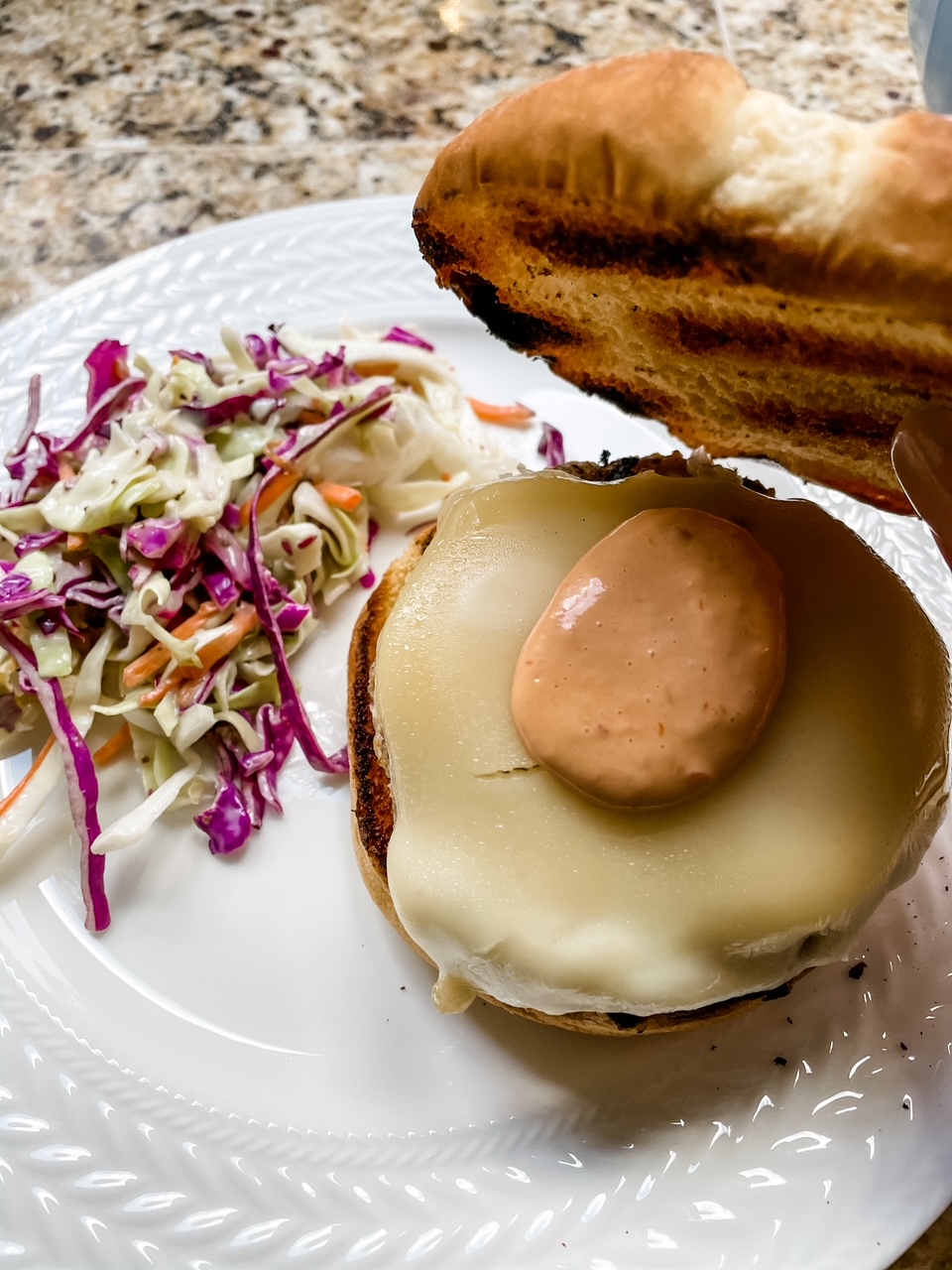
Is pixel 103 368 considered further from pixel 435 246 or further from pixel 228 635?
pixel 435 246

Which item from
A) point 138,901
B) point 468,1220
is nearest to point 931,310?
point 468,1220

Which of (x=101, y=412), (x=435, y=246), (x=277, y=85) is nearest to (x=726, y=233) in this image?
(x=435, y=246)

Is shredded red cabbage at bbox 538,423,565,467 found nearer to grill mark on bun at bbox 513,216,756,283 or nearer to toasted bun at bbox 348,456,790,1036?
toasted bun at bbox 348,456,790,1036

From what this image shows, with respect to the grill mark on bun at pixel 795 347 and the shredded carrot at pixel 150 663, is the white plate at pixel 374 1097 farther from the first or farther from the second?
the grill mark on bun at pixel 795 347

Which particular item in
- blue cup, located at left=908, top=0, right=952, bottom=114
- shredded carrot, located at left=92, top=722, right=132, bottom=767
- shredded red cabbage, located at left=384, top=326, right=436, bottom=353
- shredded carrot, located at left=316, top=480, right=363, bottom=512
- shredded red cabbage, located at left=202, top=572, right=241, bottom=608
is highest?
blue cup, located at left=908, top=0, right=952, bottom=114

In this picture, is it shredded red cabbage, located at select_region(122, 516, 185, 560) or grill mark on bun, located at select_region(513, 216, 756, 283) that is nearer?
grill mark on bun, located at select_region(513, 216, 756, 283)

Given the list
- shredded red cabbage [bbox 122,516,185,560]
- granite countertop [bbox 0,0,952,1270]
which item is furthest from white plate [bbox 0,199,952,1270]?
granite countertop [bbox 0,0,952,1270]

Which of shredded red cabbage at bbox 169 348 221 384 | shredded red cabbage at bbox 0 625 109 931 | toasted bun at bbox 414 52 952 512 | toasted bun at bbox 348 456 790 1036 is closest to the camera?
toasted bun at bbox 414 52 952 512
